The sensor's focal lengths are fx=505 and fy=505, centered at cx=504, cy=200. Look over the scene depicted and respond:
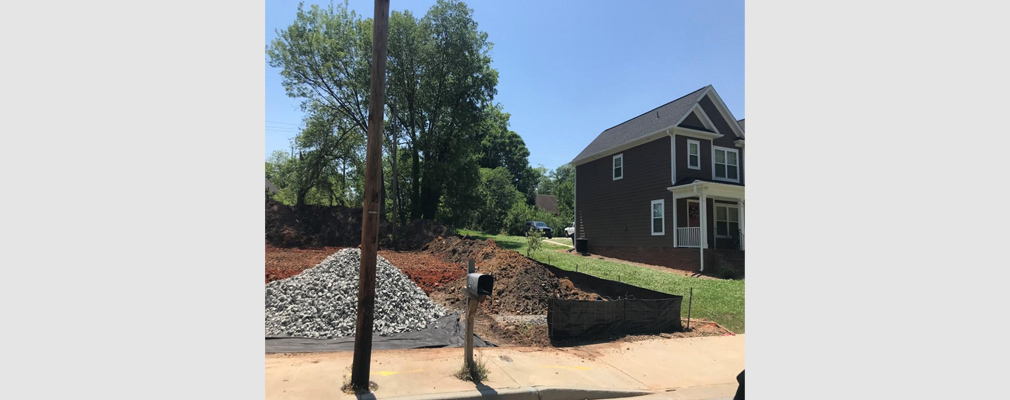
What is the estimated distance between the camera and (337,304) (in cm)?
878

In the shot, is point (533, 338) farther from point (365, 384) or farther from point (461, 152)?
point (461, 152)

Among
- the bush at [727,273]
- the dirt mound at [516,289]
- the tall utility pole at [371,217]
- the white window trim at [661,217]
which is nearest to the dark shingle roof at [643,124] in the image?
the white window trim at [661,217]

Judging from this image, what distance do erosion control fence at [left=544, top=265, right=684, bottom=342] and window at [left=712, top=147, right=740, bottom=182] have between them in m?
14.0

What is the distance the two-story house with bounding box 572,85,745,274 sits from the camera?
19844mm

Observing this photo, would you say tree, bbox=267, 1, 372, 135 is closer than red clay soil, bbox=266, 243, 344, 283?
No

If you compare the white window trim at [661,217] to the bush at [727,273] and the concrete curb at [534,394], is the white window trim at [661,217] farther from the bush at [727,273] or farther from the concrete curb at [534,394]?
the concrete curb at [534,394]

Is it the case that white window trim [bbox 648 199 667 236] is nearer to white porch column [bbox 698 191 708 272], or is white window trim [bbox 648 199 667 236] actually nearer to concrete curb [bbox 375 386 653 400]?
white porch column [bbox 698 191 708 272]

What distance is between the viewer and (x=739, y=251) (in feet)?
63.9

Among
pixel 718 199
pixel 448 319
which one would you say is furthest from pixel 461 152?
pixel 448 319

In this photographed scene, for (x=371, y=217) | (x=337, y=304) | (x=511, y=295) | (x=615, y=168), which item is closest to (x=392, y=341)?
(x=337, y=304)

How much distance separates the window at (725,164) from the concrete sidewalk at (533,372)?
15.6 metres

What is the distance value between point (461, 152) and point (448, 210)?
3.78 m

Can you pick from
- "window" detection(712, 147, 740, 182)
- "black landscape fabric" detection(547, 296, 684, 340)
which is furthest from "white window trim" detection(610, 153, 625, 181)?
"black landscape fabric" detection(547, 296, 684, 340)

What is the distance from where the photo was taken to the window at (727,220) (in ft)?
72.2
